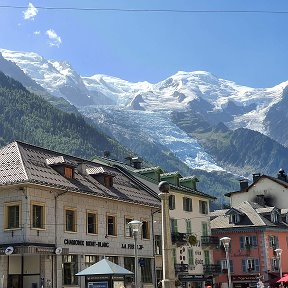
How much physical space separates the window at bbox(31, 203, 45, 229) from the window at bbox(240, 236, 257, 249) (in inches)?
1550

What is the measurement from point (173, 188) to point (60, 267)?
21.4 metres

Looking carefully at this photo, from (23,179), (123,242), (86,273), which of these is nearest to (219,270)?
(123,242)

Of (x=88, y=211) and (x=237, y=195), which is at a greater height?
(x=237, y=195)

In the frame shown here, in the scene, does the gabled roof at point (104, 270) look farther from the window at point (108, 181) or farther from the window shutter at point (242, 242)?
the window shutter at point (242, 242)

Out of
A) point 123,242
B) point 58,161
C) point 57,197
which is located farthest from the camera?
point 123,242

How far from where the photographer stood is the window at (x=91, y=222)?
4734cm

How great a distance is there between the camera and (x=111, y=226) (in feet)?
165

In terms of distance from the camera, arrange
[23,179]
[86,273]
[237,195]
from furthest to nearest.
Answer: [237,195]
[23,179]
[86,273]

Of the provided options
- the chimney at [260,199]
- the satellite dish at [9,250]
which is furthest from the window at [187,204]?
the satellite dish at [9,250]

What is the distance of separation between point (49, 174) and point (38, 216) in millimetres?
3753

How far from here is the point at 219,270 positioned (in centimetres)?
6762

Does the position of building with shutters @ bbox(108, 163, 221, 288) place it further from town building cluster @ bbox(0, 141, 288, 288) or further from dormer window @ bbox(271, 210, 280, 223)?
dormer window @ bbox(271, 210, 280, 223)

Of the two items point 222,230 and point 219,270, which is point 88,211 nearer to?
point 219,270

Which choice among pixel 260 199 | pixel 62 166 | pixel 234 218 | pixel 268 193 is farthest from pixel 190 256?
pixel 268 193
